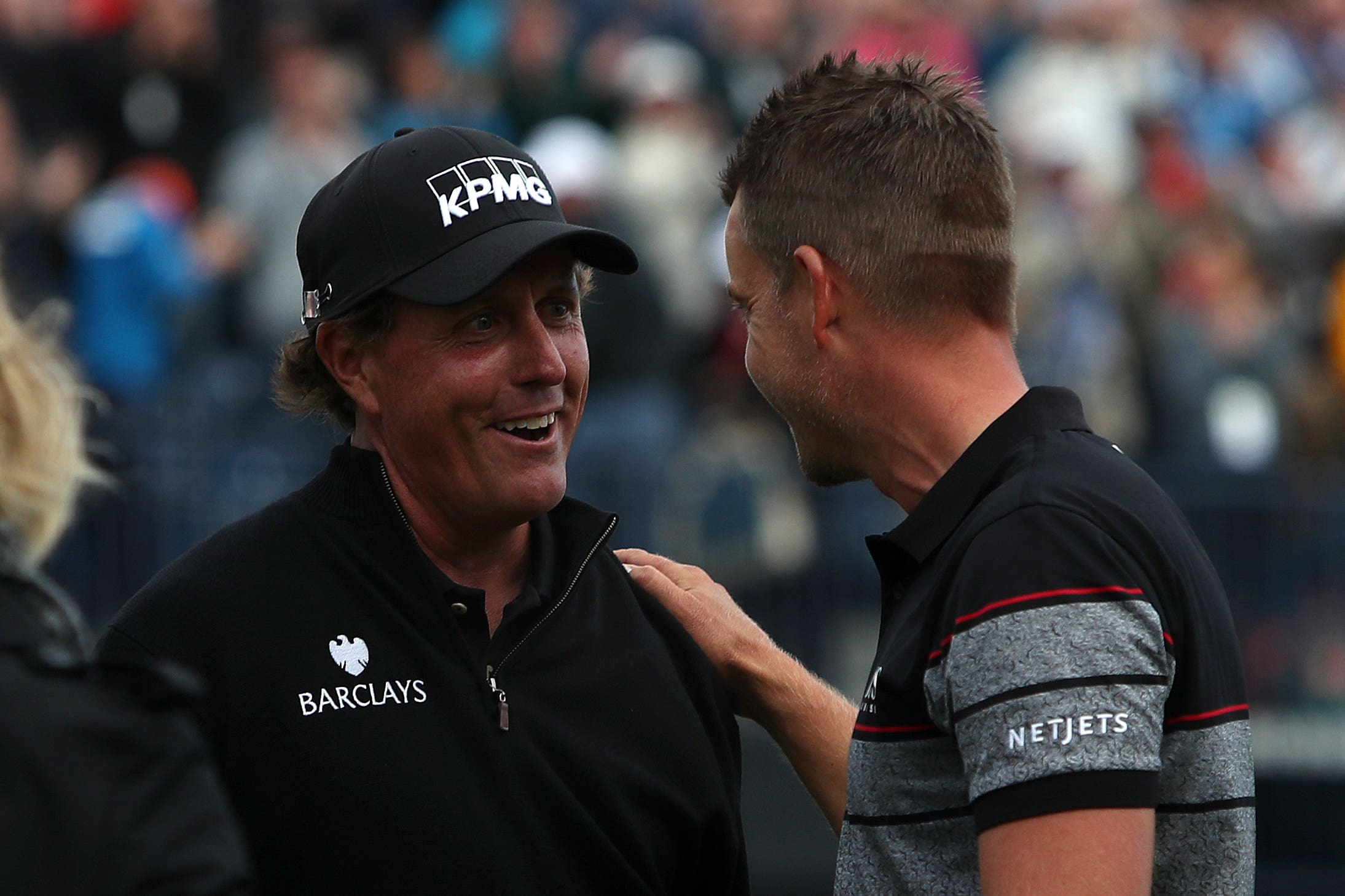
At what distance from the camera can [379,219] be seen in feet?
10.2

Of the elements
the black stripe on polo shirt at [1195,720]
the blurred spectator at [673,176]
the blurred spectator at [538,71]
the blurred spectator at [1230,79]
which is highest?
the blurred spectator at [1230,79]

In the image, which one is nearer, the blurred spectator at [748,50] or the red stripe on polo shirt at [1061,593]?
the red stripe on polo shirt at [1061,593]

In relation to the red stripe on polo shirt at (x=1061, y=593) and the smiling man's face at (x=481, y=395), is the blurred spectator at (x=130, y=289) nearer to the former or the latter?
the smiling man's face at (x=481, y=395)

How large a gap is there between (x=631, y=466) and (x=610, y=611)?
4440mm

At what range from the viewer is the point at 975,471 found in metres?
2.65

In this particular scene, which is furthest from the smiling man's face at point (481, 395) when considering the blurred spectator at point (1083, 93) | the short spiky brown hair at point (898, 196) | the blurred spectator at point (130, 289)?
the blurred spectator at point (1083, 93)

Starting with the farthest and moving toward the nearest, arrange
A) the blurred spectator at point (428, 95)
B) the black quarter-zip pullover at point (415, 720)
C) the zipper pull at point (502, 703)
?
1. the blurred spectator at point (428, 95)
2. the zipper pull at point (502, 703)
3. the black quarter-zip pullover at point (415, 720)

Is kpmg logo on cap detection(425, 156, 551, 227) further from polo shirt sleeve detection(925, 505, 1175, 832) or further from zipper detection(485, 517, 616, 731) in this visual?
polo shirt sleeve detection(925, 505, 1175, 832)

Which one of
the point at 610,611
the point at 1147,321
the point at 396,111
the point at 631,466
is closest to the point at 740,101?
the point at 396,111

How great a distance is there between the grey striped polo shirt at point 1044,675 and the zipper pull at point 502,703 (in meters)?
0.63

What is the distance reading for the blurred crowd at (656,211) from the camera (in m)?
7.94

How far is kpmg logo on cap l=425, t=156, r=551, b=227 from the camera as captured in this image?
3.12 meters

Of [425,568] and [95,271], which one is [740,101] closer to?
[95,271]

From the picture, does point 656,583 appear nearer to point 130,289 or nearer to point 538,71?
point 130,289
